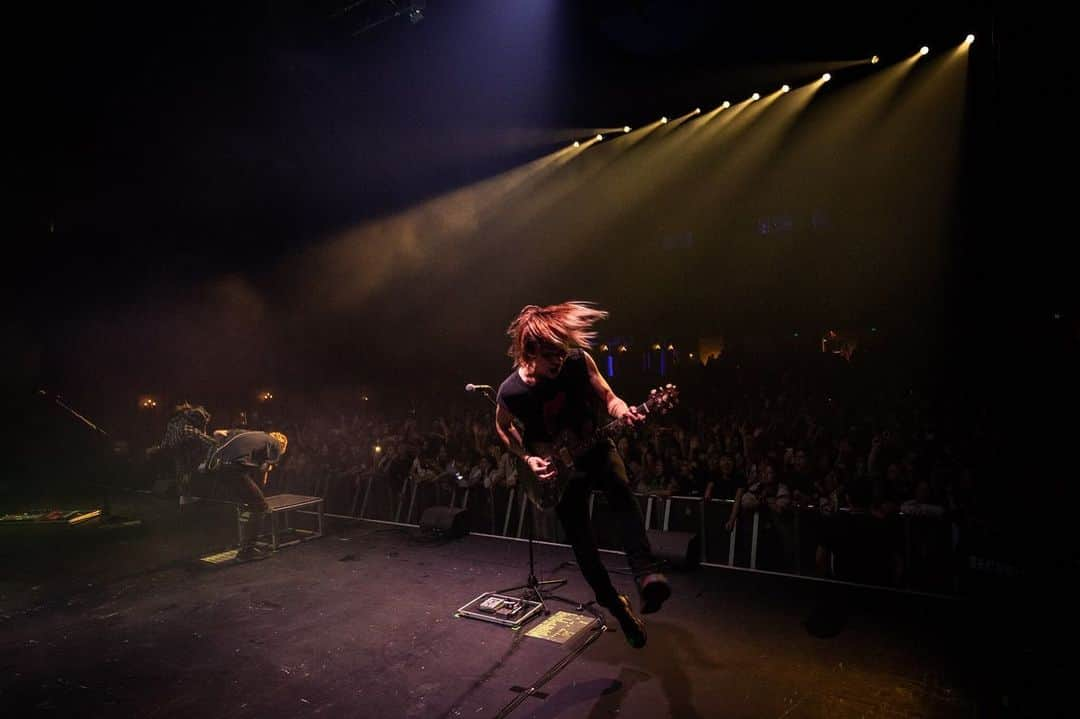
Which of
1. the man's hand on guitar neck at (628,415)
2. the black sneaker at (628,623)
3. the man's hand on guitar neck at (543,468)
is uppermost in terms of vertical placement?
the man's hand on guitar neck at (628,415)

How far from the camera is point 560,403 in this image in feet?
11.5

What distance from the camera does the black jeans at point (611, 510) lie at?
11.1 feet

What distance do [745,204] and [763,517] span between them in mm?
12187

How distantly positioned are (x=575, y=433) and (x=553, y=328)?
0.65m

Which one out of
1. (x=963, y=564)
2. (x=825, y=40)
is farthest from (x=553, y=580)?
(x=825, y=40)

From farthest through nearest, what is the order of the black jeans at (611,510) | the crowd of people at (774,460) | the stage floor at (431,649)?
the crowd of people at (774,460) → the stage floor at (431,649) → the black jeans at (611,510)

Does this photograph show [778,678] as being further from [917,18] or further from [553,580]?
[917,18]

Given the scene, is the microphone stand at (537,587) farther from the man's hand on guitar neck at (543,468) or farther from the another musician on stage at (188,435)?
the another musician on stage at (188,435)

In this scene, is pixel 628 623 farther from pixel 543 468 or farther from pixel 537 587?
pixel 537 587

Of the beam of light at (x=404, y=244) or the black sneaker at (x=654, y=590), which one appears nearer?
the black sneaker at (x=654, y=590)

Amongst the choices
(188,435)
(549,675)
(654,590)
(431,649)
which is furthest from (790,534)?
(188,435)

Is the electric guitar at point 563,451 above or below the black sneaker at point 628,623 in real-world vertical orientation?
above

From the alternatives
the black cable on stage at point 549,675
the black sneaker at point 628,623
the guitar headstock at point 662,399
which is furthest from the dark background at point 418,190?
the black cable on stage at point 549,675

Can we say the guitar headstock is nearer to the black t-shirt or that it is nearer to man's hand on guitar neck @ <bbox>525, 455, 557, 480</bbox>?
the black t-shirt
